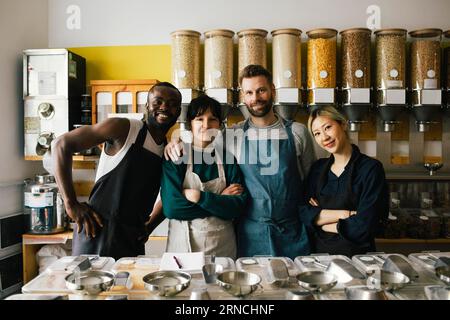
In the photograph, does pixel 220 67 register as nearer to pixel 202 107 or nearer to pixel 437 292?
pixel 202 107

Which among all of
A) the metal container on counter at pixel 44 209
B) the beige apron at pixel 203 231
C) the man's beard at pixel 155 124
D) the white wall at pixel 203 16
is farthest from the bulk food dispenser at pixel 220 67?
the metal container on counter at pixel 44 209

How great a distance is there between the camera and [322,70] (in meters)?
2.50

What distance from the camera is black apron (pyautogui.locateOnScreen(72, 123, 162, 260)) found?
5.88 feet

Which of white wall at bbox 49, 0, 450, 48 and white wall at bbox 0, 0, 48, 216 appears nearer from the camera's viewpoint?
white wall at bbox 0, 0, 48, 216

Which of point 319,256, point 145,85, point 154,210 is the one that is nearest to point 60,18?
point 145,85

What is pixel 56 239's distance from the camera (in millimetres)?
2688

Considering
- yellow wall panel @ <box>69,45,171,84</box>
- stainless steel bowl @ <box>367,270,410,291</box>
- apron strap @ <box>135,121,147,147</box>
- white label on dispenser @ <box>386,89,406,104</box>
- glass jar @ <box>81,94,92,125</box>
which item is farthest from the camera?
yellow wall panel @ <box>69,45,171,84</box>

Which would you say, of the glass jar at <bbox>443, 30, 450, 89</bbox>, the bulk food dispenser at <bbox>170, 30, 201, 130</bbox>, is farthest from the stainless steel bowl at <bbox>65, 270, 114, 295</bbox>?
the glass jar at <bbox>443, 30, 450, 89</bbox>

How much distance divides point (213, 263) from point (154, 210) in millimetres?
806

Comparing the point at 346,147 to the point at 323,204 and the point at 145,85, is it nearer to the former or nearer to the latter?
the point at 323,204

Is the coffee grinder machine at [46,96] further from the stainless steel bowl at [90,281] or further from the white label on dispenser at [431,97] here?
the white label on dispenser at [431,97]

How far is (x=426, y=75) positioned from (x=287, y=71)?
0.87 meters

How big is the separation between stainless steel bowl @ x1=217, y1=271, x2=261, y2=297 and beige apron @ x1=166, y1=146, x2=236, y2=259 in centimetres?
58

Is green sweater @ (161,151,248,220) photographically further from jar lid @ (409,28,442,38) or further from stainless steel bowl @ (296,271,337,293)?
jar lid @ (409,28,442,38)
